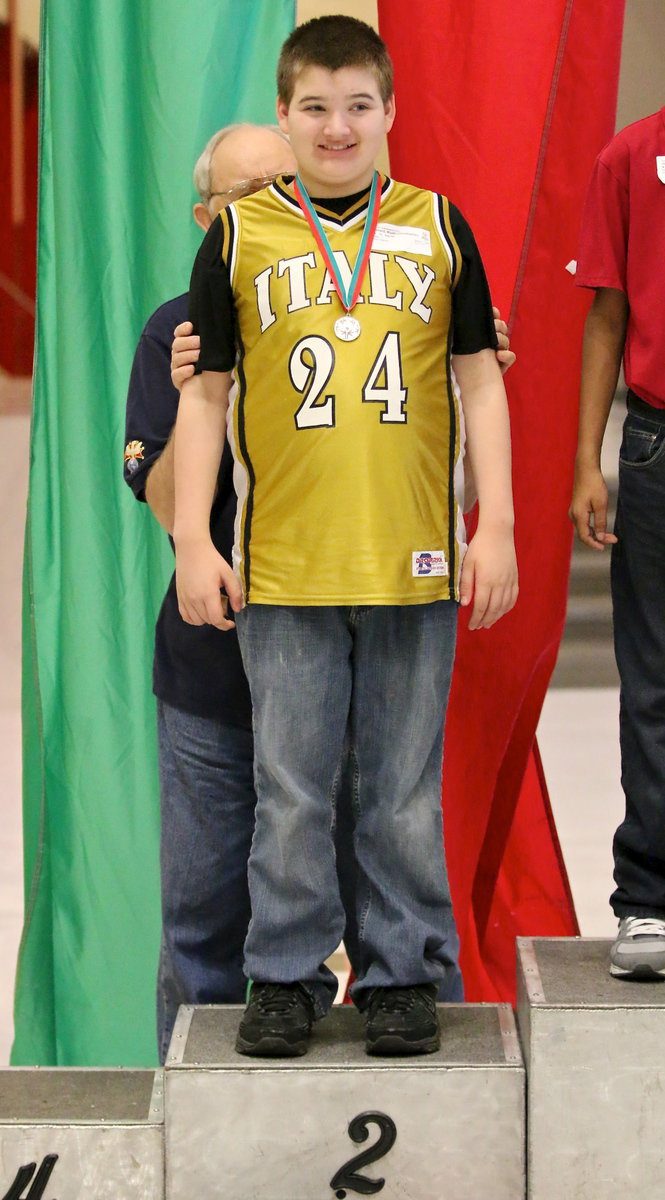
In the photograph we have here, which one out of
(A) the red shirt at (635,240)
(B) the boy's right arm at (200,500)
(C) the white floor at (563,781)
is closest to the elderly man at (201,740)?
(B) the boy's right arm at (200,500)

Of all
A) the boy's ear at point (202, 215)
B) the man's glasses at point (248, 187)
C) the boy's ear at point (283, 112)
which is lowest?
the boy's ear at point (202, 215)

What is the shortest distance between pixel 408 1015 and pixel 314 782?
0.27 metres

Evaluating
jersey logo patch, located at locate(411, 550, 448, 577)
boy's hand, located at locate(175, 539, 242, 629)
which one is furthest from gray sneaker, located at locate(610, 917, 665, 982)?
boy's hand, located at locate(175, 539, 242, 629)

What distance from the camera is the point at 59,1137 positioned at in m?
1.52

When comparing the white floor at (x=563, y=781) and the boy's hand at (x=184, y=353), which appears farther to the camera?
the white floor at (x=563, y=781)

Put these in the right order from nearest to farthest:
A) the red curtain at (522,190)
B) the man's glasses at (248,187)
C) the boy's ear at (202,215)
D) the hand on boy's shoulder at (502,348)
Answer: the hand on boy's shoulder at (502,348) → the man's glasses at (248,187) → the boy's ear at (202,215) → the red curtain at (522,190)

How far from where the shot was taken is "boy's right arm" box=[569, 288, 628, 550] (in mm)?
1695

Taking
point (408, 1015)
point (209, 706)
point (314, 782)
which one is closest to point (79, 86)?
point (209, 706)

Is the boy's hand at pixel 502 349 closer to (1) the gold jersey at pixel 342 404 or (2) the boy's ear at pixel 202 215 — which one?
(1) the gold jersey at pixel 342 404

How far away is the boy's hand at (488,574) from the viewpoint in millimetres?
1512

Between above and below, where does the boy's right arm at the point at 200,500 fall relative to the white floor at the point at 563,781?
above

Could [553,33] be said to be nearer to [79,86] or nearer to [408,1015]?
[79,86]

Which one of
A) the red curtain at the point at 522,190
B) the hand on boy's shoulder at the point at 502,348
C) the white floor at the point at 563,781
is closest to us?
the hand on boy's shoulder at the point at 502,348

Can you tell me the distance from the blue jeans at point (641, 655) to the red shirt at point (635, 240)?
0.05m
